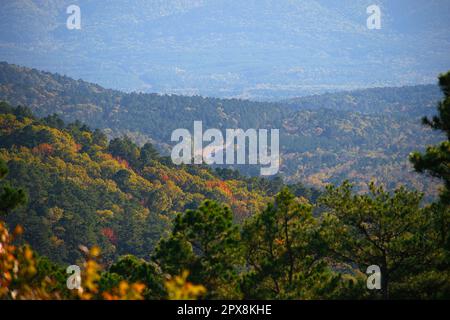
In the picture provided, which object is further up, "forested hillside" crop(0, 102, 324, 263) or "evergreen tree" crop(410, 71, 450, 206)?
"evergreen tree" crop(410, 71, 450, 206)

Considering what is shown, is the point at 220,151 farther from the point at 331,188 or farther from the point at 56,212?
the point at 331,188

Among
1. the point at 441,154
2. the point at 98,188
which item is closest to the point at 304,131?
the point at 98,188

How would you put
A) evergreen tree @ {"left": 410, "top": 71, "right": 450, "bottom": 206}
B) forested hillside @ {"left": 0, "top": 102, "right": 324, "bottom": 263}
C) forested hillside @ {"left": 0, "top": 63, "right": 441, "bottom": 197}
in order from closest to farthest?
evergreen tree @ {"left": 410, "top": 71, "right": 450, "bottom": 206}, forested hillside @ {"left": 0, "top": 102, "right": 324, "bottom": 263}, forested hillside @ {"left": 0, "top": 63, "right": 441, "bottom": 197}

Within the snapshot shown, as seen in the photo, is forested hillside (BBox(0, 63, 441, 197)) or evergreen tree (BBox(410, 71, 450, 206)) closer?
evergreen tree (BBox(410, 71, 450, 206))

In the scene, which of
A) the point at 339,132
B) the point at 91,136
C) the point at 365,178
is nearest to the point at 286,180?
the point at 365,178

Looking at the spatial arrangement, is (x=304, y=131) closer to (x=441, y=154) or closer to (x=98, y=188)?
(x=98, y=188)

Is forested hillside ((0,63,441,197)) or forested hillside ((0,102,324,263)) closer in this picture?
forested hillside ((0,102,324,263))

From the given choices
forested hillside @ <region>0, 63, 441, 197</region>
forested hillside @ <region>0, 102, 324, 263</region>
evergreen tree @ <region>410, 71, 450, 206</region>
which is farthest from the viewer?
forested hillside @ <region>0, 63, 441, 197</region>

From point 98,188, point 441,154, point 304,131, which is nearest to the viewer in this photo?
point 441,154

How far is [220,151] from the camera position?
563 ft

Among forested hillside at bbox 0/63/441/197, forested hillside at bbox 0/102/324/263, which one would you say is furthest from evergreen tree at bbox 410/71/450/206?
forested hillside at bbox 0/63/441/197

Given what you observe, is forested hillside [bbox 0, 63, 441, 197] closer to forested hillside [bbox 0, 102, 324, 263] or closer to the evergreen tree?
forested hillside [bbox 0, 102, 324, 263]

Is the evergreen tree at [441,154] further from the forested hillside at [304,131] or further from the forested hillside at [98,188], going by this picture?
the forested hillside at [304,131]

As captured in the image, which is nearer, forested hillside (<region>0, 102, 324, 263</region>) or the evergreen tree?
the evergreen tree
